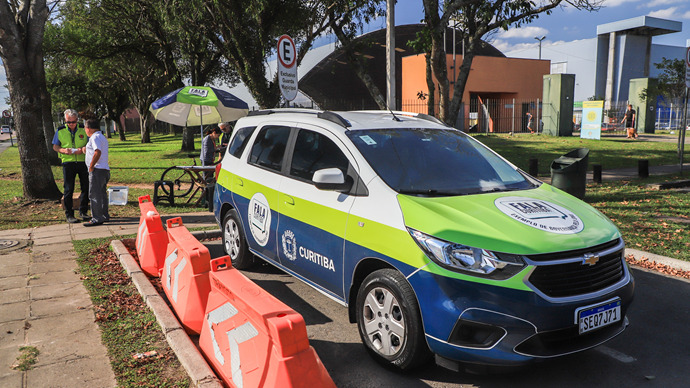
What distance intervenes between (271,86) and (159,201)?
882 cm

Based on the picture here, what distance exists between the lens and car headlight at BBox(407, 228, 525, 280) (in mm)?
3273

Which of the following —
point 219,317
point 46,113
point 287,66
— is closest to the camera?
point 219,317

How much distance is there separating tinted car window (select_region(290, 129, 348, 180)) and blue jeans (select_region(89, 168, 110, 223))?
5.11 meters

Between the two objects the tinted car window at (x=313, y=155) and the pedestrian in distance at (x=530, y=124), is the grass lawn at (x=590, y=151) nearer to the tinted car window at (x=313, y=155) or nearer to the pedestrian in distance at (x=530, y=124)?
the pedestrian in distance at (x=530, y=124)

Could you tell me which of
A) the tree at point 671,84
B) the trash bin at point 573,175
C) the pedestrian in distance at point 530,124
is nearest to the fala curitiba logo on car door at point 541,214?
the trash bin at point 573,175

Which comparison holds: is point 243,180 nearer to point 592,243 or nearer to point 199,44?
point 592,243

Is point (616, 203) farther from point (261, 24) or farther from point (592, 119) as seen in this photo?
point (592, 119)

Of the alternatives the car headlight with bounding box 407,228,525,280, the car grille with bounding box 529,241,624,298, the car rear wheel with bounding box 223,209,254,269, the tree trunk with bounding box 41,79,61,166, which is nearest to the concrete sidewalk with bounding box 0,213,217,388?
the car rear wheel with bounding box 223,209,254,269

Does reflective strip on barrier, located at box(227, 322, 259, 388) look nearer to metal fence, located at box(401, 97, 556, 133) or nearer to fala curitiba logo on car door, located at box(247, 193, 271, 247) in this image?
fala curitiba logo on car door, located at box(247, 193, 271, 247)

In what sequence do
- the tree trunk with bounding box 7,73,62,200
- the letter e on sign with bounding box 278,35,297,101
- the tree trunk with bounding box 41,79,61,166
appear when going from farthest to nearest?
the tree trunk with bounding box 41,79,61,166 < the tree trunk with bounding box 7,73,62,200 < the letter e on sign with bounding box 278,35,297,101

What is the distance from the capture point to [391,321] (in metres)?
3.69

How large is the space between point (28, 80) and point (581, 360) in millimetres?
10781

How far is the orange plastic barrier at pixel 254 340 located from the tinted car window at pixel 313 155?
1.28 metres

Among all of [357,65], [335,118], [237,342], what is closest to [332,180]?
[335,118]
